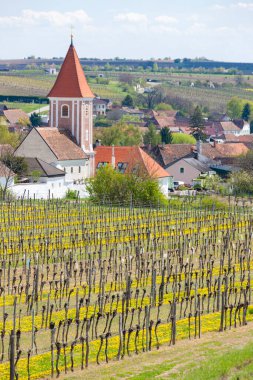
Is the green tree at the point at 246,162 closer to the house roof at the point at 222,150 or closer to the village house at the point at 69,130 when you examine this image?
the house roof at the point at 222,150

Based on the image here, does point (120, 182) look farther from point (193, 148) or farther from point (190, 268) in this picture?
point (193, 148)

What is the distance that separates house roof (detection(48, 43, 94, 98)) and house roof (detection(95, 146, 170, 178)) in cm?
533

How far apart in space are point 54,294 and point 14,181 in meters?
36.8

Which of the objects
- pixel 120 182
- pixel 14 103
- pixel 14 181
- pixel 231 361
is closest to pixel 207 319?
pixel 231 361

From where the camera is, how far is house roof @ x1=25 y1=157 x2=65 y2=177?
2825 inches

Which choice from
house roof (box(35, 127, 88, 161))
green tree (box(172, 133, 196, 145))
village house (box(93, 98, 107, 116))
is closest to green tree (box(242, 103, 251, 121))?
village house (box(93, 98, 107, 116))

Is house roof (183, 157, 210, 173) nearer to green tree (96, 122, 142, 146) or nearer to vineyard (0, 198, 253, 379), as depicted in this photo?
green tree (96, 122, 142, 146)

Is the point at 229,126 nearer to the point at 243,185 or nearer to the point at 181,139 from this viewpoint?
the point at 181,139

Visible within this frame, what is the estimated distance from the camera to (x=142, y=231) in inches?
1818

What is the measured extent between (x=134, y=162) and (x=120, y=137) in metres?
36.4

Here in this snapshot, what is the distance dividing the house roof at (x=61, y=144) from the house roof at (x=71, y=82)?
2.73 m

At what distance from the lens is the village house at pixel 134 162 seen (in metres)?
76.3

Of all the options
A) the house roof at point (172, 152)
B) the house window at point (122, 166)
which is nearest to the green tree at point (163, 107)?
the house roof at point (172, 152)

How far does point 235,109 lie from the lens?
19388cm
